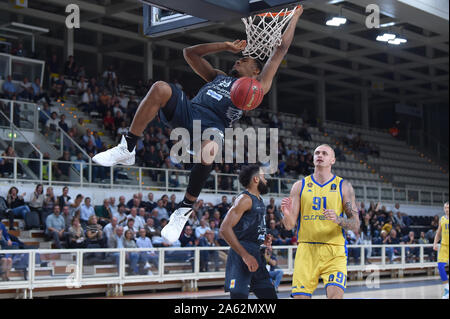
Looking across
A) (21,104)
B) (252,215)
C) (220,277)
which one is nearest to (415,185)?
(220,277)

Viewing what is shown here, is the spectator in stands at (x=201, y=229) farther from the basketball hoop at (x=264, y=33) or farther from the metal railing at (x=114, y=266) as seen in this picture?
the basketball hoop at (x=264, y=33)

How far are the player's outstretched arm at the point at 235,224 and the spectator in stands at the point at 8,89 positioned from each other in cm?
1010

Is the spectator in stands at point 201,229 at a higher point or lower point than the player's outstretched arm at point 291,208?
lower

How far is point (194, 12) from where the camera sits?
21.0 feet

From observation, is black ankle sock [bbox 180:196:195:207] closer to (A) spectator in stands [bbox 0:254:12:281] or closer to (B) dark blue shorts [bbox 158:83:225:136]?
(B) dark blue shorts [bbox 158:83:225:136]

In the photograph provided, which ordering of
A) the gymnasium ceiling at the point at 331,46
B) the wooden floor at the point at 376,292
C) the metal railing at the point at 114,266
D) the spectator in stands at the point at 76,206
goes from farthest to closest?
the gymnasium ceiling at the point at 331,46
the wooden floor at the point at 376,292
the spectator in stands at the point at 76,206
the metal railing at the point at 114,266

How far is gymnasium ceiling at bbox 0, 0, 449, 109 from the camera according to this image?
19672mm

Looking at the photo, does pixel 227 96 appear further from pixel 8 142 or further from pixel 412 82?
pixel 412 82

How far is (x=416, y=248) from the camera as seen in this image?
18.9 meters

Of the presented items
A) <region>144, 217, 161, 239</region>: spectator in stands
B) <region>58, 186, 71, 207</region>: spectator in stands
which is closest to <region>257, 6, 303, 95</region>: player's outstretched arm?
<region>144, 217, 161, 239</region>: spectator in stands

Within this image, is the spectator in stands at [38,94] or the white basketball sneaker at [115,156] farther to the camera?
the spectator in stands at [38,94]

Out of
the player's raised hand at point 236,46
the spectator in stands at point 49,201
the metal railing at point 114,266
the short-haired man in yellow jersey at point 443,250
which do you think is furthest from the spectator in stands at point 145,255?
the player's raised hand at point 236,46

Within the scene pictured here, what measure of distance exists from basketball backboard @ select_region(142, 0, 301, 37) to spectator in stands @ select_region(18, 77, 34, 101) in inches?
394

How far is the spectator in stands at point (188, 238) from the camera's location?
44.8 ft
